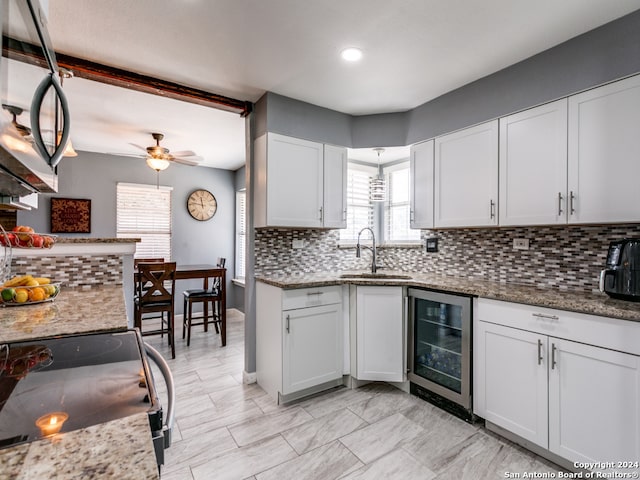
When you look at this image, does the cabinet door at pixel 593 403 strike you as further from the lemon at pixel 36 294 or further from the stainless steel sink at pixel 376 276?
the lemon at pixel 36 294

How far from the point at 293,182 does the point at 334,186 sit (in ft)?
1.43

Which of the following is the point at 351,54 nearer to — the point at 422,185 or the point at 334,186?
the point at 334,186

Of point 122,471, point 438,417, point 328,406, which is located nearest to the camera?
point 122,471

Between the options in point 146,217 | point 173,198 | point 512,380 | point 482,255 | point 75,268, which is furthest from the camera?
point 173,198

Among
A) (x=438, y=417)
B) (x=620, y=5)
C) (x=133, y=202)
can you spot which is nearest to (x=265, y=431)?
(x=438, y=417)

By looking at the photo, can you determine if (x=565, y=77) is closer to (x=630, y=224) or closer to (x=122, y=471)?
(x=630, y=224)

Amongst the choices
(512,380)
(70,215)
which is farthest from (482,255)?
(70,215)

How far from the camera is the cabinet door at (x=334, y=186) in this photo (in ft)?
9.83

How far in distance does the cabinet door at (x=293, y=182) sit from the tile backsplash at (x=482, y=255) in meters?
0.33

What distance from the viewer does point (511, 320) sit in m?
1.96

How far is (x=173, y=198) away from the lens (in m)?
5.15

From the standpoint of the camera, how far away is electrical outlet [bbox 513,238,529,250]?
2.44 metres

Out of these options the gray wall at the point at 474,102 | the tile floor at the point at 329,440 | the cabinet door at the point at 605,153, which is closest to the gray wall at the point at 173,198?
the gray wall at the point at 474,102

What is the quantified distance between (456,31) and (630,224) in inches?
60.9
